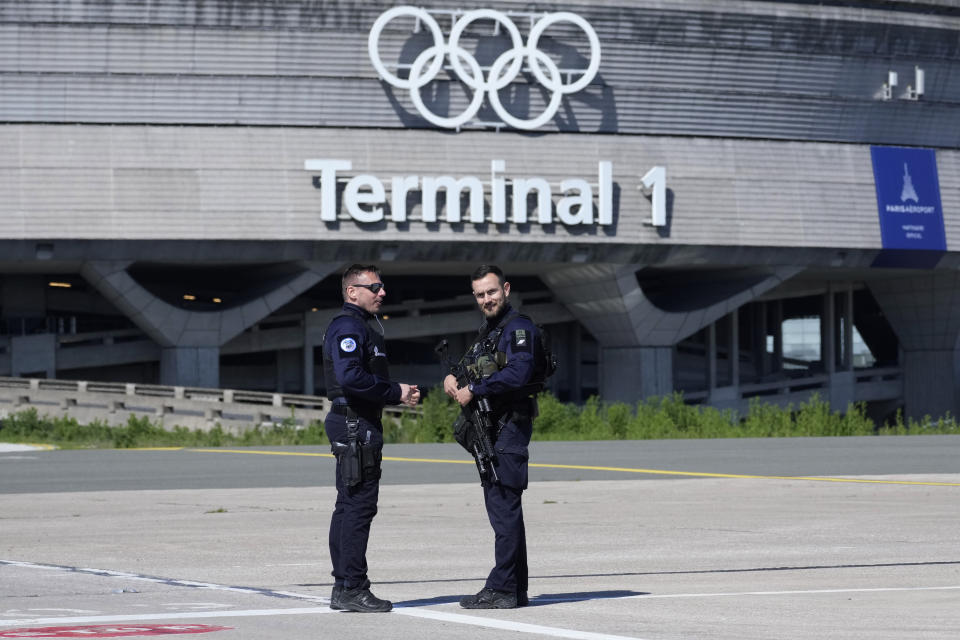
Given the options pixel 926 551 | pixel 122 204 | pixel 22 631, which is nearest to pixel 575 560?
pixel 926 551

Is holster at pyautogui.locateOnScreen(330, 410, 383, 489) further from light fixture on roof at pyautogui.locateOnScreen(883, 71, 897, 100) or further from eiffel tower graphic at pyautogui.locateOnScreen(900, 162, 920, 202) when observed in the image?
eiffel tower graphic at pyautogui.locateOnScreen(900, 162, 920, 202)

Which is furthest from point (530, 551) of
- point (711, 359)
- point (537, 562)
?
point (711, 359)

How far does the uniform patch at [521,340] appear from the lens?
10.1m

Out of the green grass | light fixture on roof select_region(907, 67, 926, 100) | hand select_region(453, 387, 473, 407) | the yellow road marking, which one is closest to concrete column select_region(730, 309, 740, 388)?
light fixture on roof select_region(907, 67, 926, 100)

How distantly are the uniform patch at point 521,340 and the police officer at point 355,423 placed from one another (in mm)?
704

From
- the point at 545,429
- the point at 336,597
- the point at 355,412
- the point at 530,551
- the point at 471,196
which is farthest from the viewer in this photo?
the point at 471,196

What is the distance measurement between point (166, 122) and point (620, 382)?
67.0 ft

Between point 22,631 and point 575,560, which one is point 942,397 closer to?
point 575,560

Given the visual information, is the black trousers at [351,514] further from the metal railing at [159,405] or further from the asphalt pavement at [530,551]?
the metal railing at [159,405]

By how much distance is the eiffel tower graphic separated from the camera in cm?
5846

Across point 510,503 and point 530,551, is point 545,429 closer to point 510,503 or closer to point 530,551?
point 530,551

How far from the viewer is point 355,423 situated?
32.9 ft

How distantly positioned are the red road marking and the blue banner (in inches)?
2040

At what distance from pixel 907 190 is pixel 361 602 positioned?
171 ft
